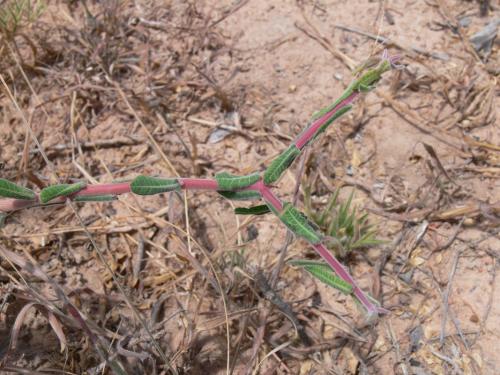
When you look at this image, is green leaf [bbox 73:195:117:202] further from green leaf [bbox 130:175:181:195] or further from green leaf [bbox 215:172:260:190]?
green leaf [bbox 215:172:260:190]

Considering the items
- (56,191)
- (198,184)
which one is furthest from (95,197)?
(198,184)

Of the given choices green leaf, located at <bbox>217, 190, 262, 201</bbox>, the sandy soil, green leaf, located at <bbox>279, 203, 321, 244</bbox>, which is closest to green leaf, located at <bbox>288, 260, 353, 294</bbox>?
green leaf, located at <bbox>279, 203, 321, 244</bbox>

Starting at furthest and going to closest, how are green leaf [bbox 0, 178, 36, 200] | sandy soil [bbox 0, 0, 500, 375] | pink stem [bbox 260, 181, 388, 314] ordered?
sandy soil [bbox 0, 0, 500, 375]
pink stem [bbox 260, 181, 388, 314]
green leaf [bbox 0, 178, 36, 200]

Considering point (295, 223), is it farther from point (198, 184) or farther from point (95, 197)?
point (95, 197)

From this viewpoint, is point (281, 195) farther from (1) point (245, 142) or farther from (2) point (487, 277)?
(2) point (487, 277)

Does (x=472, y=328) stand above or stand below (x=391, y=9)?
below

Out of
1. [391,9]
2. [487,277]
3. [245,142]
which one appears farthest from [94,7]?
[487,277]

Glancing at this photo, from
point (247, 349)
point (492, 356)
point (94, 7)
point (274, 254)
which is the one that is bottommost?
point (492, 356)
